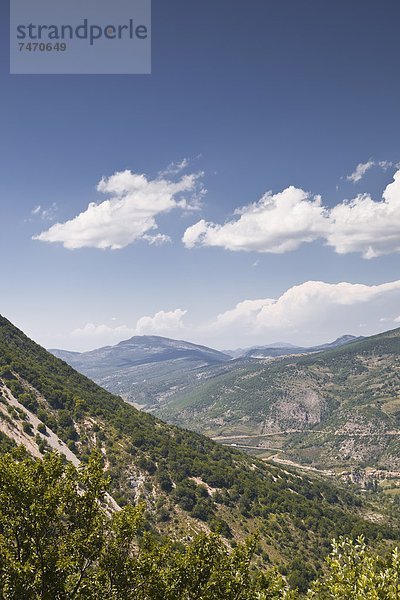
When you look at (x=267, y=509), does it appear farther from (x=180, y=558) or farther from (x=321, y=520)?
(x=180, y=558)

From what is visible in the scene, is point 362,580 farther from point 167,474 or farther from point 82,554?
point 167,474

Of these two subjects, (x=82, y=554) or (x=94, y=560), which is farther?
(x=94, y=560)

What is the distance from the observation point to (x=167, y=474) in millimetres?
98312

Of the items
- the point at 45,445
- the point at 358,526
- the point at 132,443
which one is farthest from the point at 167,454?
the point at 358,526

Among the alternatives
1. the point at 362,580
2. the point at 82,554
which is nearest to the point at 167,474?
the point at 82,554

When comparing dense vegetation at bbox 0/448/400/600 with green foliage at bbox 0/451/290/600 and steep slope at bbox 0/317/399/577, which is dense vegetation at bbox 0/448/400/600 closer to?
green foliage at bbox 0/451/290/600

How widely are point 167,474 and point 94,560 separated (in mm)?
83165

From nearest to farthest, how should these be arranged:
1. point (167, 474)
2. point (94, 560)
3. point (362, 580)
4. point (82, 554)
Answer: point (362, 580), point (82, 554), point (94, 560), point (167, 474)

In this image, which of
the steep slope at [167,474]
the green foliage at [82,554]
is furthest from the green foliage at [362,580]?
the steep slope at [167,474]

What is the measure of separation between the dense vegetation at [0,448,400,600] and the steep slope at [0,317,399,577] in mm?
63114

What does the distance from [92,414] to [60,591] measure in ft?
321

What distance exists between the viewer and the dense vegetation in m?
19.2

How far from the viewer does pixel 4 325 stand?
154875 millimetres

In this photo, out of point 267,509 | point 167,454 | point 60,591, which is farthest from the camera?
point 167,454
